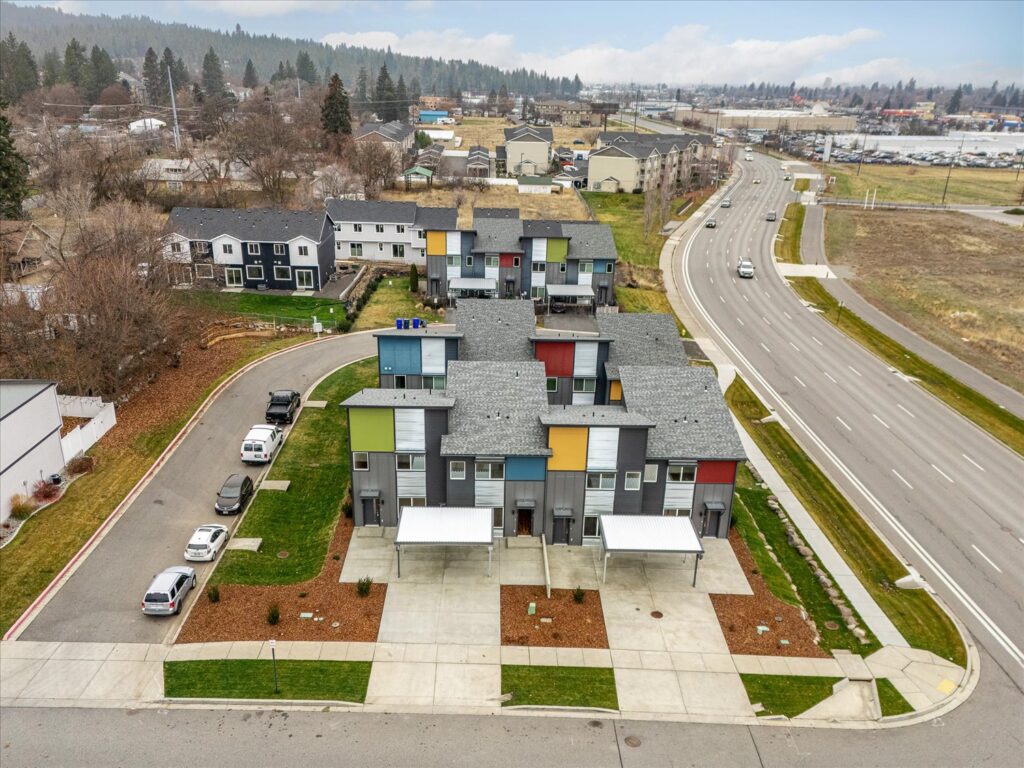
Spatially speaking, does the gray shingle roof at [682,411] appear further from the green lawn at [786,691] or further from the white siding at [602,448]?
the green lawn at [786,691]

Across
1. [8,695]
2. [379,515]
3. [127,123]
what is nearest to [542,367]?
[379,515]

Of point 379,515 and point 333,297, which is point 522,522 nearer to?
point 379,515

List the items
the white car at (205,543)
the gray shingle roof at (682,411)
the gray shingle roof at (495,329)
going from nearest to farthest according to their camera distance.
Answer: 1. the white car at (205,543)
2. the gray shingle roof at (682,411)
3. the gray shingle roof at (495,329)

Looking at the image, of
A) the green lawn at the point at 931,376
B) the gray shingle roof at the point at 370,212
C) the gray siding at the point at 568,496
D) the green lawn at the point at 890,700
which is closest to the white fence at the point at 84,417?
the gray siding at the point at 568,496

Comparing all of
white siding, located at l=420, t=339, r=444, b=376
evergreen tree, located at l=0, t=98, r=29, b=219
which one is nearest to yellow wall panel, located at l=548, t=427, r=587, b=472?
white siding, located at l=420, t=339, r=444, b=376

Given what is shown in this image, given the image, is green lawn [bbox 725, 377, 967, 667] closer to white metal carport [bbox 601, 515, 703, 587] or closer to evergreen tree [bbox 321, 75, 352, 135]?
white metal carport [bbox 601, 515, 703, 587]

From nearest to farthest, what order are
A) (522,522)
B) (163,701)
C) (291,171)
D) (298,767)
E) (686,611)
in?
(298,767) < (163,701) < (686,611) < (522,522) < (291,171)
